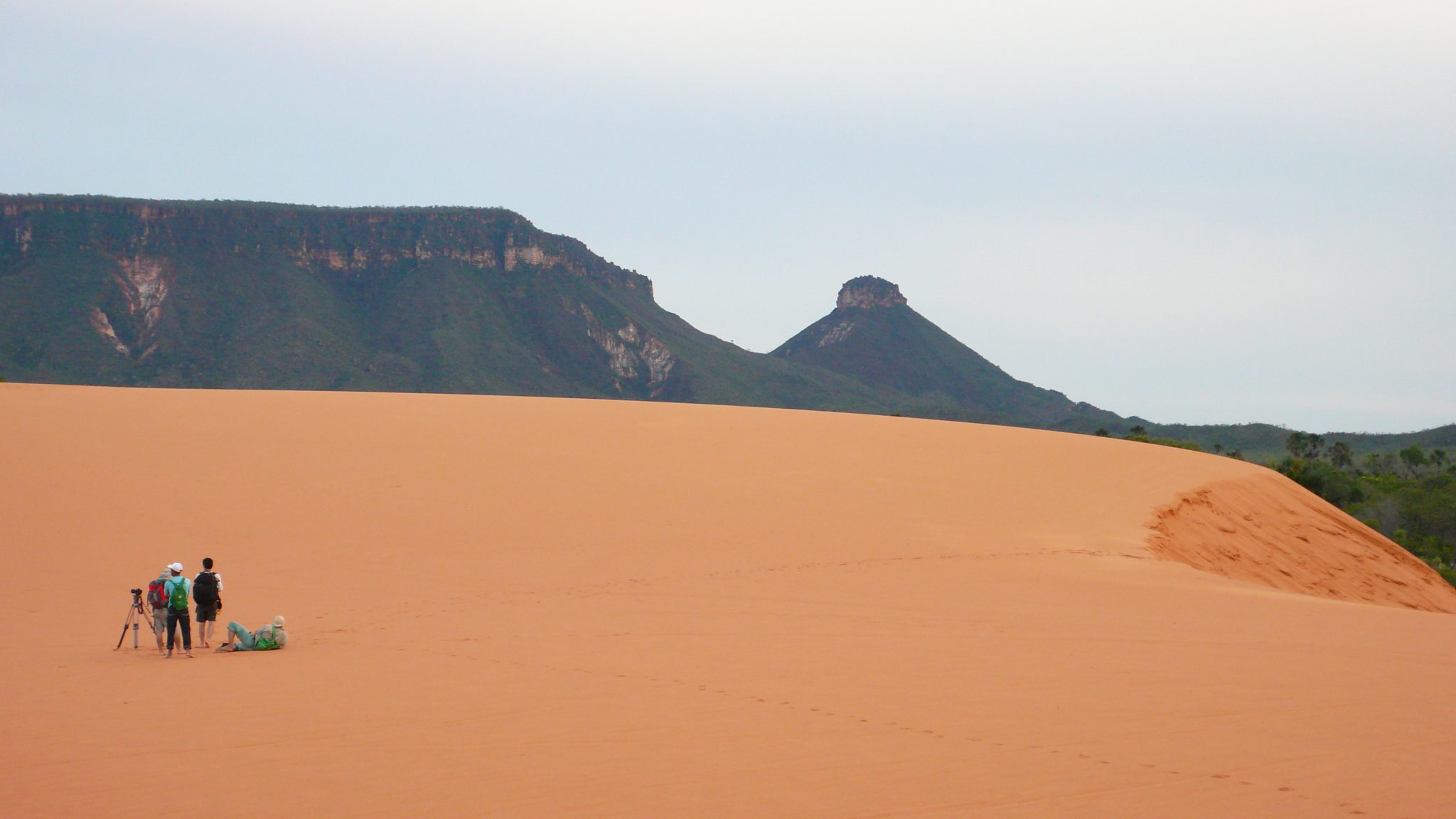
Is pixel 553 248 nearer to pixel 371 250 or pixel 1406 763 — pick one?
pixel 371 250

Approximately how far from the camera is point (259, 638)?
10.4 metres

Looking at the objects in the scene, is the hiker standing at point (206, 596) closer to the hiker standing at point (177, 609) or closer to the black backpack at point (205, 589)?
the black backpack at point (205, 589)

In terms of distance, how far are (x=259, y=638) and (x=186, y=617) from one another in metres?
0.67

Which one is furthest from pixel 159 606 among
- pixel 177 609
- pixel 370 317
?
pixel 370 317

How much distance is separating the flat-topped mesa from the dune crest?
106 metres

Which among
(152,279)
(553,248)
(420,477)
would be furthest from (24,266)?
(420,477)

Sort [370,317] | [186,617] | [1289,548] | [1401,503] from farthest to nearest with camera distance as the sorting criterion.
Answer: [370,317]
[1401,503]
[1289,548]
[186,617]

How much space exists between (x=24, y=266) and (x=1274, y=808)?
292ft

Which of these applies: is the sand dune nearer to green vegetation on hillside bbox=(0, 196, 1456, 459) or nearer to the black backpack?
the black backpack

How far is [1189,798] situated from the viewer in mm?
5469

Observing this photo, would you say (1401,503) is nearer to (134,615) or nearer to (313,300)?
(134,615)

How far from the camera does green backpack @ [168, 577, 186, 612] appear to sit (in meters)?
10.2

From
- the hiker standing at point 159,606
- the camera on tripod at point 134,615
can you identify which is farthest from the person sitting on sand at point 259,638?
the camera on tripod at point 134,615

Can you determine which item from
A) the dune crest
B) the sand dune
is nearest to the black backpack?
the sand dune
